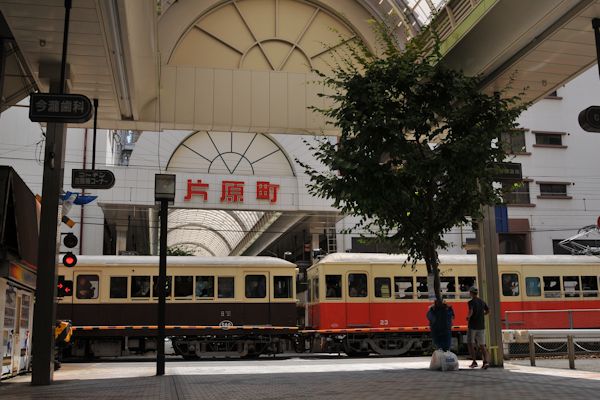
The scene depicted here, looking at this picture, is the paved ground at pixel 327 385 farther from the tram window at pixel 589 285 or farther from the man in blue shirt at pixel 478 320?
the tram window at pixel 589 285

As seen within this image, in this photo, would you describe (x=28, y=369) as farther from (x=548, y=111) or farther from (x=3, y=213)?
(x=548, y=111)

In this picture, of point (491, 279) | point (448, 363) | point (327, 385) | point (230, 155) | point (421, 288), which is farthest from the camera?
point (230, 155)

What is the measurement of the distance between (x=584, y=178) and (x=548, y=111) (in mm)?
4414

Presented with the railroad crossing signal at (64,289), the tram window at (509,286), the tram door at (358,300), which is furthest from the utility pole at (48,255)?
the tram window at (509,286)

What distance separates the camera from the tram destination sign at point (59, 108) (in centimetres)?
797

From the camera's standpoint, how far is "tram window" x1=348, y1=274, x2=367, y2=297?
21047mm

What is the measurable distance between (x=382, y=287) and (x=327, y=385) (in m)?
11.6

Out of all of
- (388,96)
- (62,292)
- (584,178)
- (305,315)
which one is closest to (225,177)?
(305,315)

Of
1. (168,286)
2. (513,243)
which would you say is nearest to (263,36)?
(168,286)

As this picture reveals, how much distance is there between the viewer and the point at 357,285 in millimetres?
21078

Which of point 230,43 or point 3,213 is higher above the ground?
point 230,43

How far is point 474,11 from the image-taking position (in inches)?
408

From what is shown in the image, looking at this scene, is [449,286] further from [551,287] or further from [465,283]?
[551,287]

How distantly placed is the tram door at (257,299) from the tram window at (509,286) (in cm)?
771
